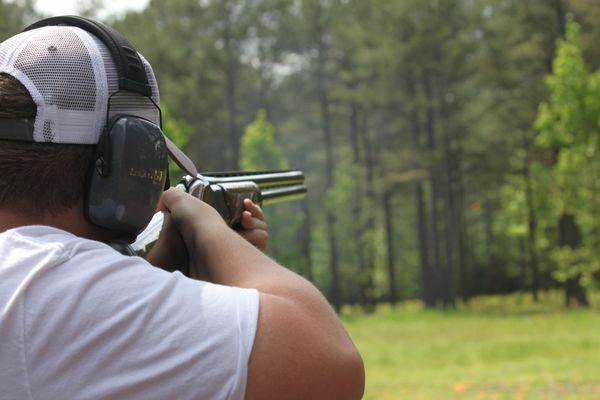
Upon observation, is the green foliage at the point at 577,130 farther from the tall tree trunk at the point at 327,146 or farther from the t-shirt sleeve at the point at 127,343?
the t-shirt sleeve at the point at 127,343

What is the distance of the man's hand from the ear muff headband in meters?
0.65

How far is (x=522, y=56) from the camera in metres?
34.6

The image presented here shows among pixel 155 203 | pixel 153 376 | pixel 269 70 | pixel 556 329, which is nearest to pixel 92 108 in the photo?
pixel 155 203

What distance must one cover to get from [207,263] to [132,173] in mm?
197

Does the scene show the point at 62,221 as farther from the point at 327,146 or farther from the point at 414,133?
the point at 327,146

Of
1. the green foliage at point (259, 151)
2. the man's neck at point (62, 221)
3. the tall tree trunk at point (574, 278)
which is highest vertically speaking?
the green foliage at point (259, 151)

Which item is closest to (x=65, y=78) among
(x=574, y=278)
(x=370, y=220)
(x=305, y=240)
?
(x=574, y=278)

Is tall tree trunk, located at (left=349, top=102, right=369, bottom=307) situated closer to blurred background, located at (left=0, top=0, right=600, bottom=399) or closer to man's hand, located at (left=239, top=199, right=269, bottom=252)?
blurred background, located at (left=0, top=0, right=600, bottom=399)

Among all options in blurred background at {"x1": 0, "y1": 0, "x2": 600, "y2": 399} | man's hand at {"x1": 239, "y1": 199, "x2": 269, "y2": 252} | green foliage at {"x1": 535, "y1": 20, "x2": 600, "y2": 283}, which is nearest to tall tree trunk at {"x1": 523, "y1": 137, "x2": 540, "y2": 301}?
blurred background at {"x1": 0, "y1": 0, "x2": 600, "y2": 399}

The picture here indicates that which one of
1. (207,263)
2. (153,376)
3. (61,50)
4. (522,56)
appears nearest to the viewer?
(153,376)

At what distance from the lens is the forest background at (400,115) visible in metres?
32.9

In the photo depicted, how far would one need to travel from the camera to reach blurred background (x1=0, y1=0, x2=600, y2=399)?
90.7 feet

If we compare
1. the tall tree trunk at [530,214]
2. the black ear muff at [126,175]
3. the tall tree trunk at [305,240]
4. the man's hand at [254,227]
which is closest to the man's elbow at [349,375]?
the black ear muff at [126,175]

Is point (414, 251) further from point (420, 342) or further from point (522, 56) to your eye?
point (420, 342)
